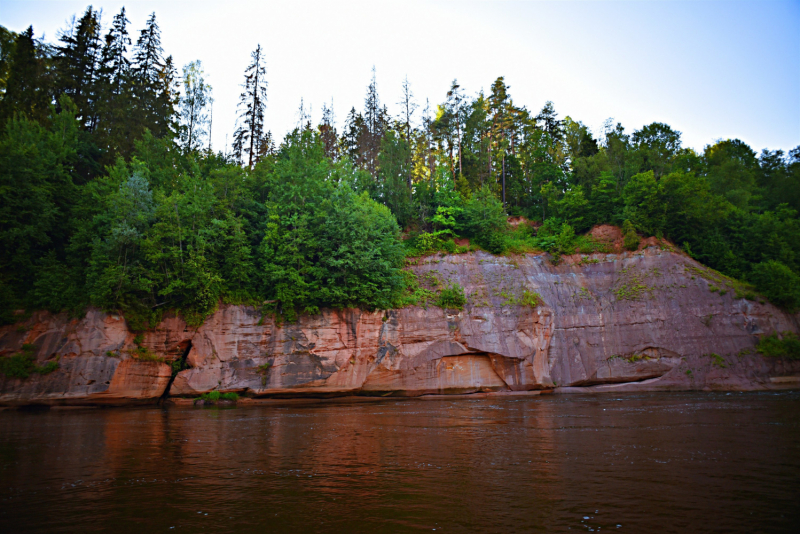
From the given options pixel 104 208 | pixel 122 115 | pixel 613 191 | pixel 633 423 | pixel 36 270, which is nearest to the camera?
pixel 633 423

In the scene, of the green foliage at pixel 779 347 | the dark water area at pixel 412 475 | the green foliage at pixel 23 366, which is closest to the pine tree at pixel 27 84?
the green foliage at pixel 23 366

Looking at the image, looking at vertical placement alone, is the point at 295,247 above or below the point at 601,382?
above

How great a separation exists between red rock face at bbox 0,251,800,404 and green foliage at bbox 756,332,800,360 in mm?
593

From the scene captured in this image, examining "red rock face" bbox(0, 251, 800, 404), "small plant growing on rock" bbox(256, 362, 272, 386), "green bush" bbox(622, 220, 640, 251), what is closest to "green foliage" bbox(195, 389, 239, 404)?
"red rock face" bbox(0, 251, 800, 404)

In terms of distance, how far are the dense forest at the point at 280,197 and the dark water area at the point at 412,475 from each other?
1222cm

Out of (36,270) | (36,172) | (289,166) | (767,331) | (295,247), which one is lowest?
(767,331)

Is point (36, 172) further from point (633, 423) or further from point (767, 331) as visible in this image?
point (767, 331)

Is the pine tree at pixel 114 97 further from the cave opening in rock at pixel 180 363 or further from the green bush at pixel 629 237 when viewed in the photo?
the green bush at pixel 629 237

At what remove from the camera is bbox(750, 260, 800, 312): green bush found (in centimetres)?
3180

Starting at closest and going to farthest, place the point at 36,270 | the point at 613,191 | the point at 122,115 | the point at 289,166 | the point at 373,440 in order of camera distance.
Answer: the point at 373,440, the point at 36,270, the point at 289,166, the point at 122,115, the point at 613,191

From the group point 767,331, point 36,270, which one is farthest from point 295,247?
point 767,331

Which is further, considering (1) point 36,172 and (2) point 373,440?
(1) point 36,172

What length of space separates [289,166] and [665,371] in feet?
102

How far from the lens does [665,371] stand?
3091 cm
